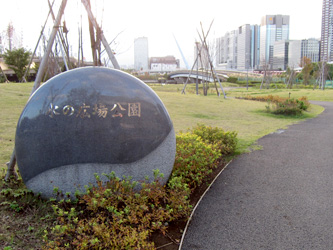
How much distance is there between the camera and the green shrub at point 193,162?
4.62 m

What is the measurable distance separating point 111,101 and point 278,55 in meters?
82.3

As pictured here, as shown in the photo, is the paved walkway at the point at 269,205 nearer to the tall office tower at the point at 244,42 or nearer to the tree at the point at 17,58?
the tree at the point at 17,58

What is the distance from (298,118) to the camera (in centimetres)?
1287

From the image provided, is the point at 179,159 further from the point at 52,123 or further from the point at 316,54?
the point at 316,54

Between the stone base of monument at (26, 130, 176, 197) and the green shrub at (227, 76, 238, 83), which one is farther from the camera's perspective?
the green shrub at (227, 76, 238, 83)

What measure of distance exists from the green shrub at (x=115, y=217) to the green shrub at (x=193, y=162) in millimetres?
559

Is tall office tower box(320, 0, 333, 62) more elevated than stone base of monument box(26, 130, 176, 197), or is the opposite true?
tall office tower box(320, 0, 333, 62)

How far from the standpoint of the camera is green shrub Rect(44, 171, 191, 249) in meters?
2.81

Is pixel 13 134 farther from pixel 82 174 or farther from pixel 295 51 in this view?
pixel 295 51

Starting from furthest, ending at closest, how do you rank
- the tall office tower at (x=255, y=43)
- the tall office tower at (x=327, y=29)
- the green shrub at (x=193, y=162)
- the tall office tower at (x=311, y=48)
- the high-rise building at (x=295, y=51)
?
the tall office tower at (x=255, y=43) < the high-rise building at (x=295, y=51) < the tall office tower at (x=311, y=48) < the tall office tower at (x=327, y=29) < the green shrub at (x=193, y=162)

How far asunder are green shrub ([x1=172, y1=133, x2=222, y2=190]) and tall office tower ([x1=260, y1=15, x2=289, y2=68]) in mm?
74442

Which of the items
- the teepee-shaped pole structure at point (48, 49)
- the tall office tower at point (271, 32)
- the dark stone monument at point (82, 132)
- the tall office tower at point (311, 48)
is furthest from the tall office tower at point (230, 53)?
the dark stone monument at point (82, 132)

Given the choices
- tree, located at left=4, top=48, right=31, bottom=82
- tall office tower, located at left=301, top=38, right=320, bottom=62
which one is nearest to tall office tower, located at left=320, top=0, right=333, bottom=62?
tall office tower, located at left=301, top=38, right=320, bottom=62

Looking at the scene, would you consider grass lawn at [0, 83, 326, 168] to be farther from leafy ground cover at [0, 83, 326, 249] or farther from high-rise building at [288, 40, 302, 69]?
high-rise building at [288, 40, 302, 69]
